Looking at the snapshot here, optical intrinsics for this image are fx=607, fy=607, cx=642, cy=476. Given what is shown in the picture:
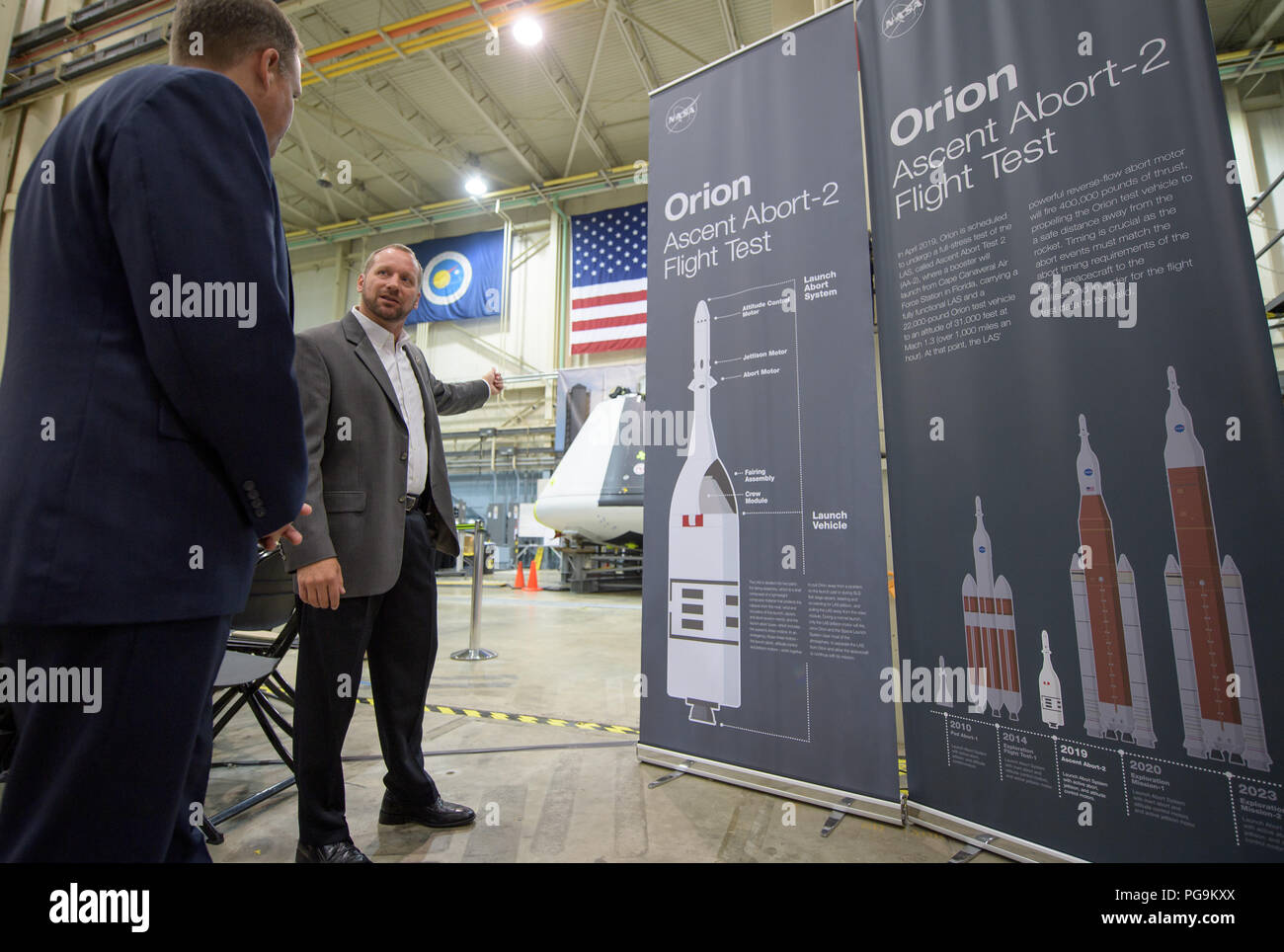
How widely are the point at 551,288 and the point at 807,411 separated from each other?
13635 mm

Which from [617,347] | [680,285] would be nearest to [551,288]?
[617,347]

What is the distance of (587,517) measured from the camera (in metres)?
7.84

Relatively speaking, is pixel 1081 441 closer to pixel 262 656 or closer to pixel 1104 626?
pixel 1104 626

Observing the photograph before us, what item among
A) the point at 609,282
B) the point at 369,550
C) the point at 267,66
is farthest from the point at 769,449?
the point at 609,282

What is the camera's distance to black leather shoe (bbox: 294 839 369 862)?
163 centimetres

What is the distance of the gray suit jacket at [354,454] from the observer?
5.74 feet

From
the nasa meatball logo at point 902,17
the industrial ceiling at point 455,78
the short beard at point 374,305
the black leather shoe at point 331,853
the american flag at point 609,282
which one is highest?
the industrial ceiling at point 455,78

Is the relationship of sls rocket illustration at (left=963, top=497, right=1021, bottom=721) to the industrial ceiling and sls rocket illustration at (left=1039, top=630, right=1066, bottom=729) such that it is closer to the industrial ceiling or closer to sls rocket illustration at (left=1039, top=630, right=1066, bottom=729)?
sls rocket illustration at (left=1039, top=630, right=1066, bottom=729)

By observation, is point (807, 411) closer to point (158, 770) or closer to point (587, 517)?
point (158, 770)

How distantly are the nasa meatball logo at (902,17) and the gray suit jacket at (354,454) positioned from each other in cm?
220

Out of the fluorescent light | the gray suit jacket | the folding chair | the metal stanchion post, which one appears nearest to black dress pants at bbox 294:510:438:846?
the gray suit jacket

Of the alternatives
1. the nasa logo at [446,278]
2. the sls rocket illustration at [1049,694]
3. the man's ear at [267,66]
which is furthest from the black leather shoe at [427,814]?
the nasa logo at [446,278]

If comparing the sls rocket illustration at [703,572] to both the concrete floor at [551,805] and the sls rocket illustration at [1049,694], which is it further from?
the sls rocket illustration at [1049,694]

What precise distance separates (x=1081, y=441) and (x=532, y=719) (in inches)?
107
